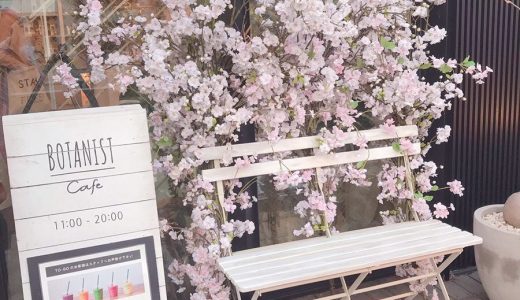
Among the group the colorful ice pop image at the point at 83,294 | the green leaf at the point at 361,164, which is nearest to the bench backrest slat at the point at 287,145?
the green leaf at the point at 361,164

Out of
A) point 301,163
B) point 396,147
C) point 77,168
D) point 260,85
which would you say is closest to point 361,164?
point 396,147

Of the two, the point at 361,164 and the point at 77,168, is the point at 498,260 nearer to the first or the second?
the point at 361,164

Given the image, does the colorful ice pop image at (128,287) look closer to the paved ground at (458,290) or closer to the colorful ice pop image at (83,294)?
the colorful ice pop image at (83,294)

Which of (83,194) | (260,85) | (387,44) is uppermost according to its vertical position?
(387,44)

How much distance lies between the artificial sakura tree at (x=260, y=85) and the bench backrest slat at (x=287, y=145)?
0.12 feet

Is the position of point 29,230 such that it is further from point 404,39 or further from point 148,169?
point 404,39

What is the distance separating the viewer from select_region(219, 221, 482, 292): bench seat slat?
2418 millimetres

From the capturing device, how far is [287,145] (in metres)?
2.89

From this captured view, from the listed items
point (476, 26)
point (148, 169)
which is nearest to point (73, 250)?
point (148, 169)

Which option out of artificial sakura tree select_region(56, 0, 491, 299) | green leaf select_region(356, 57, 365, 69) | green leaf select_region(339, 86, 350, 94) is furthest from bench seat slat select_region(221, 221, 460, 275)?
green leaf select_region(356, 57, 365, 69)

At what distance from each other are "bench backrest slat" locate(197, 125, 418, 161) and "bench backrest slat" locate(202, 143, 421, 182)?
6 centimetres

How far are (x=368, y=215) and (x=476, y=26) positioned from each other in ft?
4.83

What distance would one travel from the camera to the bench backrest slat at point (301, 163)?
9.02 ft

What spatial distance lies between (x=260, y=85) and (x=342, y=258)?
0.92 meters
